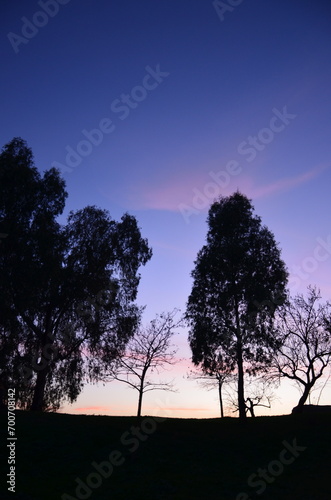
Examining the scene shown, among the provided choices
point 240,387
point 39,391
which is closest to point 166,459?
point 240,387

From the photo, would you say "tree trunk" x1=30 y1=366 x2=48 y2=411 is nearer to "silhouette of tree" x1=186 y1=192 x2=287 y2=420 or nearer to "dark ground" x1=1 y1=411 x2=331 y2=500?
"dark ground" x1=1 y1=411 x2=331 y2=500

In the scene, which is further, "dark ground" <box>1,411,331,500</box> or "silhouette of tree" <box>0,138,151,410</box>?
"silhouette of tree" <box>0,138,151,410</box>

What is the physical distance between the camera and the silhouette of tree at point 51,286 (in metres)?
30.0

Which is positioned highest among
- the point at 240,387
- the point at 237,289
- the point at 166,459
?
the point at 237,289

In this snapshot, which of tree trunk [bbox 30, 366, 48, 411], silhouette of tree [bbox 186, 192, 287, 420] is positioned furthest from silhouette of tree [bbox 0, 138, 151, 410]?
silhouette of tree [bbox 186, 192, 287, 420]

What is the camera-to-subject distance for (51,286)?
31.9 m

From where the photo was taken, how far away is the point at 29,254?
30453mm

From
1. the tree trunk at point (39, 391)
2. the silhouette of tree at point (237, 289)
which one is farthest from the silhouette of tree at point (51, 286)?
the silhouette of tree at point (237, 289)

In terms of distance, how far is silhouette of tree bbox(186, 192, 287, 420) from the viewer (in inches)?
1253

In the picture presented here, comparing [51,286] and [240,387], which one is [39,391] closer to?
[51,286]

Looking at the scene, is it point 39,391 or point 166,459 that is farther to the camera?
point 39,391

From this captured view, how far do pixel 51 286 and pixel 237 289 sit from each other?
45.9 ft

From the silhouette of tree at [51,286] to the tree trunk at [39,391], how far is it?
7cm

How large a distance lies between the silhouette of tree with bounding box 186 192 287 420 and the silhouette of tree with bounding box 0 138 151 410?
5.91 meters
